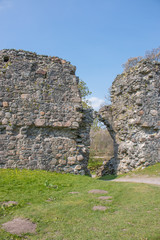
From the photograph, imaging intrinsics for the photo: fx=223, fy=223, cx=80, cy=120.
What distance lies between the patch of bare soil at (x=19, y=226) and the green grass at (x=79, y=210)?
0.34 feet

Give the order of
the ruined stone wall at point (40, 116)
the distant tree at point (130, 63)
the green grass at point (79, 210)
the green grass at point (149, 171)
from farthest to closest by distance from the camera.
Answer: the distant tree at point (130, 63)
the green grass at point (149, 171)
the ruined stone wall at point (40, 116)
the green grass at point (79, 210)

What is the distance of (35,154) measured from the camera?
359 inches

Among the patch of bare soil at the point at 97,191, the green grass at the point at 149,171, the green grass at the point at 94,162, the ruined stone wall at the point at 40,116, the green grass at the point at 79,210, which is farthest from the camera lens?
the green grass at the point at 94,162

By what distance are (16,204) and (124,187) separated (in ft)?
Result: 10.6

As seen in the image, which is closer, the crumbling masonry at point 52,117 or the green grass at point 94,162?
the crumbling masonry at point 52,117

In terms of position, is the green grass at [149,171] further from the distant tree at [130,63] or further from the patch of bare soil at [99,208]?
the distant tree at [130,63]

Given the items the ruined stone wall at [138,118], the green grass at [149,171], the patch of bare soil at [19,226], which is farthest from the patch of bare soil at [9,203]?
the ruined stone wall at [138,118]

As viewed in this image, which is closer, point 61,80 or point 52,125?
point 52,125

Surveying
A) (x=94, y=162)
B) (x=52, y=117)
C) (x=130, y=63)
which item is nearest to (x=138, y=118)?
(x=52, y=117)

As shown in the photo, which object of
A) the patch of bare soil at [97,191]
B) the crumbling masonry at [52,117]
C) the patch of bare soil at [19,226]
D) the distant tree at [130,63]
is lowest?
the patch of bare soil at [19,226]

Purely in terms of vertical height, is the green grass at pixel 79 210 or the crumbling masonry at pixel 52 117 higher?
the crumbling masonry at pixel 52 117

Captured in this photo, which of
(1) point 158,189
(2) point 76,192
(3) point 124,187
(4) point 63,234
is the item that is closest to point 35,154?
(2) point 76,192

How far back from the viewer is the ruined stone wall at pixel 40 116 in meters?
9.06

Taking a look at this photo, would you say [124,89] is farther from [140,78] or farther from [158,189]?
[158,189]
